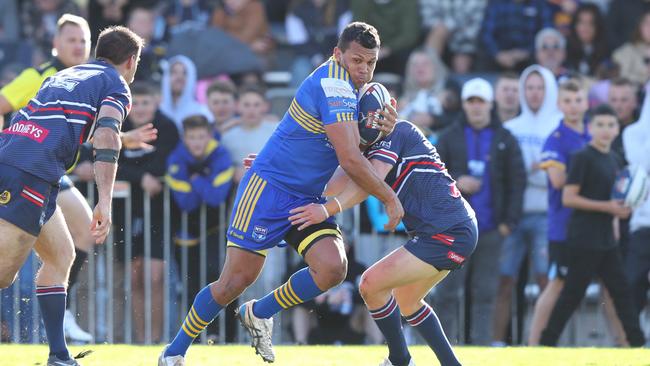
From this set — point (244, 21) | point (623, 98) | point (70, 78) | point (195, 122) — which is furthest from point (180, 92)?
point (70, 78)

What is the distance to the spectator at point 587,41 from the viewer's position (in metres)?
14.4

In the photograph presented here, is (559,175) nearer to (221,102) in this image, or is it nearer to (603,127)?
(603,127)

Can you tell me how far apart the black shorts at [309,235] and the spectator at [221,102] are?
5.04 metres

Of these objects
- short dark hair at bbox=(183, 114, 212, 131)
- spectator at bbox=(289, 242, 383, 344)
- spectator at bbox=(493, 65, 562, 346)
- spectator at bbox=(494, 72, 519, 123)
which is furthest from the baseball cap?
short dark hair at bbox=(183, 114, 212, 131)

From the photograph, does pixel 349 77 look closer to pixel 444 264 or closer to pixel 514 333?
pixel 444 264

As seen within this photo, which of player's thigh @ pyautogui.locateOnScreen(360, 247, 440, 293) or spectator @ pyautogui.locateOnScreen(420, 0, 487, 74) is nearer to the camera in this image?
player's thigh @ pyautogui.locateOnScreen(360, 247, 440, 293)

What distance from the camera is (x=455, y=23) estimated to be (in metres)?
14.6

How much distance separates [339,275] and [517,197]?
4.23 meters

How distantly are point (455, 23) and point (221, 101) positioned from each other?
11.1 ft

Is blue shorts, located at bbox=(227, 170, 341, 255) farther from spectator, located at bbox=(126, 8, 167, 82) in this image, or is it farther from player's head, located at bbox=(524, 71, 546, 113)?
spectator, located at bbox=(126, 8, 167, 82)

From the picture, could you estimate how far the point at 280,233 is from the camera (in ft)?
25.1

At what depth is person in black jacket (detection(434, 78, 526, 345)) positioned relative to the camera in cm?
1128

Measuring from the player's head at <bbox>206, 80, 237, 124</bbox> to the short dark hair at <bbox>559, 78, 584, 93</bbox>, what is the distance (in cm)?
333

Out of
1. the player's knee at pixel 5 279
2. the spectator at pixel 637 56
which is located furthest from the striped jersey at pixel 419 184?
the spectator at pixel 637 56
